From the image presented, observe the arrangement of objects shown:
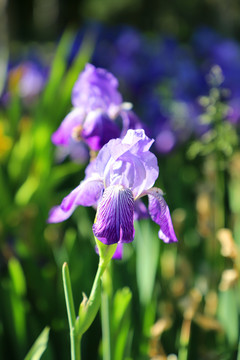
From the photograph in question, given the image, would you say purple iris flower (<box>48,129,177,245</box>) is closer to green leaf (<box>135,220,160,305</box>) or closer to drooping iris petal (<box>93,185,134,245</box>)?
drooping iris petal (<box>93,185,134,245</box>)

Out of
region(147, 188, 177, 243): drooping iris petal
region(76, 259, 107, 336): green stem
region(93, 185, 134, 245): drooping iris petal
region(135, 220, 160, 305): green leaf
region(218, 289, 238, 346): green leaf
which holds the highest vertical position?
region(93, 185, 134, 245): drooping iris petal

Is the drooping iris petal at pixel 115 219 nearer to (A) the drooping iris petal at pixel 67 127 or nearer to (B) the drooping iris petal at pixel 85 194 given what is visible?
(B) the drooping iris petal at pixel 85 194

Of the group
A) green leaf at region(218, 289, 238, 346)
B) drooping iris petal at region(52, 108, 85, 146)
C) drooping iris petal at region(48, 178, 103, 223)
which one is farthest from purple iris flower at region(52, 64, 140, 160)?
green leaf at region(218, 289, 238, 346)

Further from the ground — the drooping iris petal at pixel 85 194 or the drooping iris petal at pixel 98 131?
the drooping iris petal at pixel 98 131

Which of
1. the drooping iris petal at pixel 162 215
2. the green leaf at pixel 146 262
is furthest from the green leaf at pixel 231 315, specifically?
the drooping iris petal at pixel 162 215

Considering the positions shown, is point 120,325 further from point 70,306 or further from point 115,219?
point 115,219

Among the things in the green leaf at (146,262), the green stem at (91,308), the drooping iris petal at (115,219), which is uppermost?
the drooping iris petal at (115,219)
